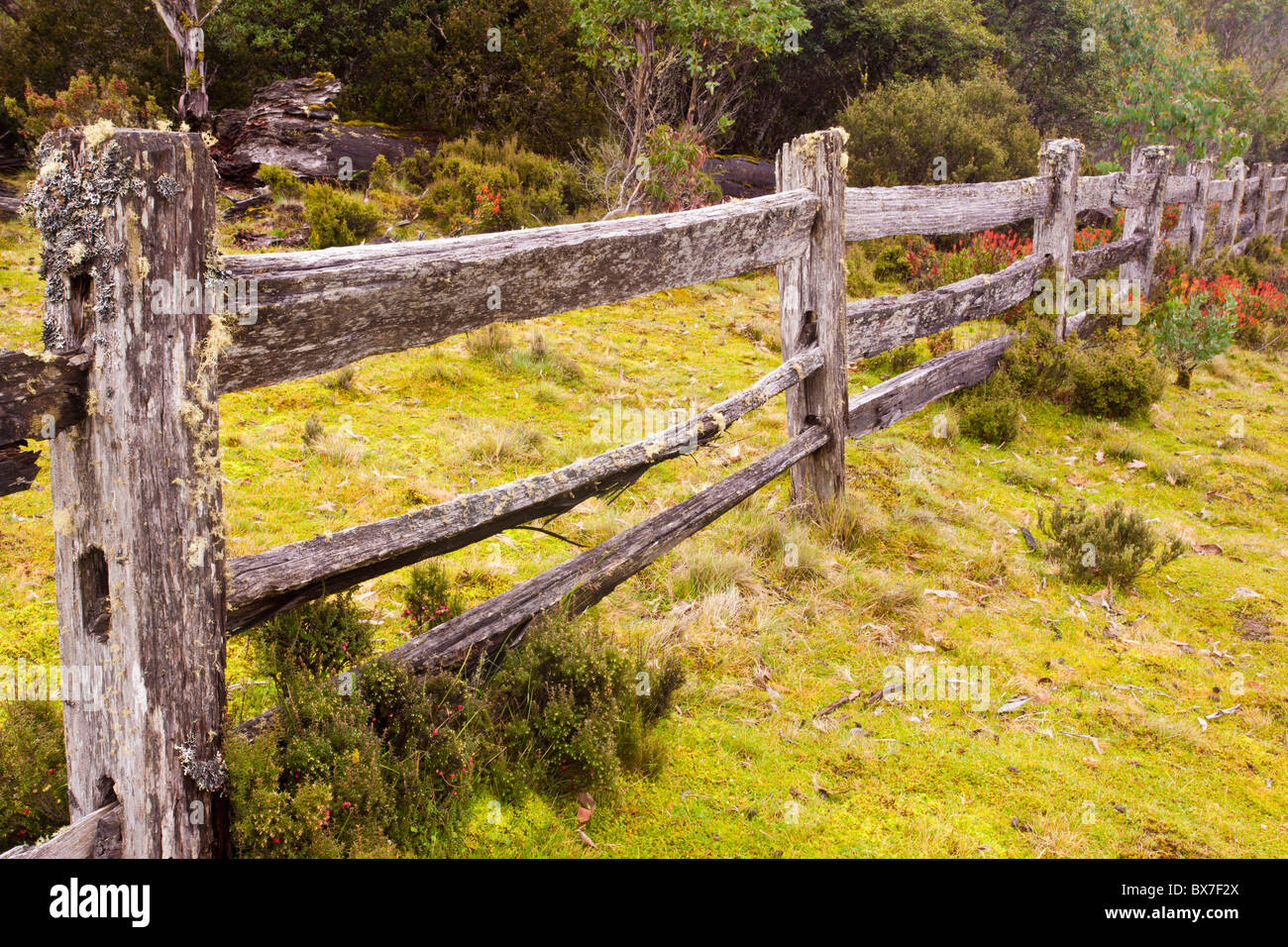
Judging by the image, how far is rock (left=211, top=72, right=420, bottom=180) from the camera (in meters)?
11.6

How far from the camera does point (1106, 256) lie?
946cm

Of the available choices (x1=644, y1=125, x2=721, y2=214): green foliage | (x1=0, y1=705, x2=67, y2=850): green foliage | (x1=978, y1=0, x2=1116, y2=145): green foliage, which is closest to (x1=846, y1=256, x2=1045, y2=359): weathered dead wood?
(x1=0, y1=705, x2=67, y2=850): green foliage

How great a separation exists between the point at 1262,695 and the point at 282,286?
4.70 meters

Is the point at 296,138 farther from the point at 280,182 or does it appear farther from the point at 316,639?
the point at 316,639

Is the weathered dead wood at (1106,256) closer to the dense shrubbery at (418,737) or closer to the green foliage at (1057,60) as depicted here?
the dense shrubbery at (418,737)

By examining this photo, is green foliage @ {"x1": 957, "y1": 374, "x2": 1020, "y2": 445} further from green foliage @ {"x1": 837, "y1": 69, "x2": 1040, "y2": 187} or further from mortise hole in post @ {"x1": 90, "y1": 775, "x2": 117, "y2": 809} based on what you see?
green foliage @ {"x1": 837, "y1": 69, "x2": 1040, "y2": 187}

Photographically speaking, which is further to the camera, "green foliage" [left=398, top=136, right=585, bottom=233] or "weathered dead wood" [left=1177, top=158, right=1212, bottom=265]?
"weathered dead wood" [left=1177, top=158, right=1212, bottom=265]

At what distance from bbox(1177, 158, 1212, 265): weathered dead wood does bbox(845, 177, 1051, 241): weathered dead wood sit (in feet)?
19.6

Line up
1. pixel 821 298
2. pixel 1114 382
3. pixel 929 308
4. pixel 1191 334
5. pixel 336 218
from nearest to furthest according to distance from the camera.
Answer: pixel 821 298
pixel 929 308
pixel 1114 382
pixel 336 218
pixel 1191 334

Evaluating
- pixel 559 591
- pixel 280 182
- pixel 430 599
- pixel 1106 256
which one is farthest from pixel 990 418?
pixel 280 182

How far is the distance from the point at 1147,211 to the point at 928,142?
4273 mm

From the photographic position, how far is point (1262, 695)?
160 inches

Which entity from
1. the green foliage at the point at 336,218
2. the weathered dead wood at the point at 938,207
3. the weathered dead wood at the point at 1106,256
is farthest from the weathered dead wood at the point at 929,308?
the green foliage at the point at 336,218
